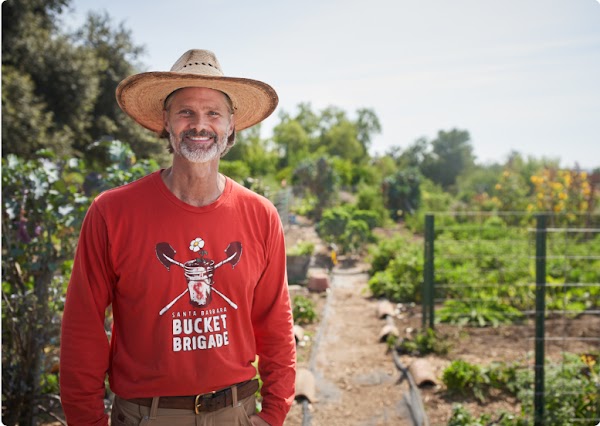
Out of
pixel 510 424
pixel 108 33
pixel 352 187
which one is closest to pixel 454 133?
pixel 352 187

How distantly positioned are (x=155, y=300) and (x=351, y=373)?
12.7ft

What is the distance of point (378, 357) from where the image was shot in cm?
572

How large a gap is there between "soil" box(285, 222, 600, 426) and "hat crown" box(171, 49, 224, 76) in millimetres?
2924

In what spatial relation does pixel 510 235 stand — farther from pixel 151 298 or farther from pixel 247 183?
pixel 151 298

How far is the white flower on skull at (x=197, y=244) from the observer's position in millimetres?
1814

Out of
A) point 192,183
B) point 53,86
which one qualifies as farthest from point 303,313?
point 53,86

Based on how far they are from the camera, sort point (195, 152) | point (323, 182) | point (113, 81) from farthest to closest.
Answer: point (323, 182) < point (113, 81) < point (195, 152)

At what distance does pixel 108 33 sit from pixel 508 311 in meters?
16.0

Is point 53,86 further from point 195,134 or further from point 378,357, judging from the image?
point 195,134

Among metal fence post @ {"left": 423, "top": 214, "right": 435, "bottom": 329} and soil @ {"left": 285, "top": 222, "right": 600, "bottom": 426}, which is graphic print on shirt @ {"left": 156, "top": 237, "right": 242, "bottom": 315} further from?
metal fence post @ {"left": 423, "top": 214, "right": 435, "bottom": 329}

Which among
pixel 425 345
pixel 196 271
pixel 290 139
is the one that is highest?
pixel 290 139

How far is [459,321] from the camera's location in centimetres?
652

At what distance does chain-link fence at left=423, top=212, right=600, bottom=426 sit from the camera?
13.0 feet

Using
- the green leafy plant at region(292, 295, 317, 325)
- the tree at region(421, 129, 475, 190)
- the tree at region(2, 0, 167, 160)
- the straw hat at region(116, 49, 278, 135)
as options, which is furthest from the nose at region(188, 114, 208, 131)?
the tree at region(421, 129, 475, 190)
